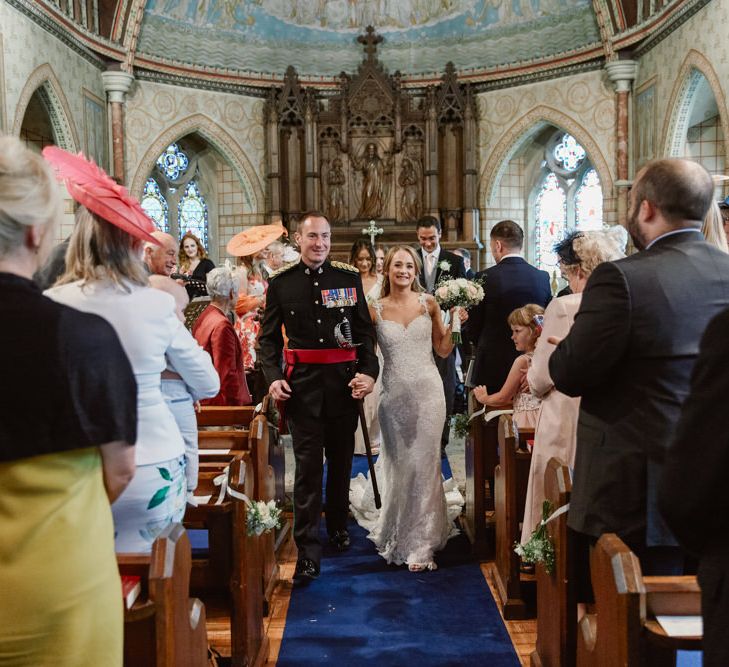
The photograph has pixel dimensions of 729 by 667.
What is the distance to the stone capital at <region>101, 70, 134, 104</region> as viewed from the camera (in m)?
11.9

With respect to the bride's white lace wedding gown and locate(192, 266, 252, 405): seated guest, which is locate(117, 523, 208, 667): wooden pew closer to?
locate(192, 266, 252, 405): seated guest

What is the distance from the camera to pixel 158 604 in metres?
A: 2.00

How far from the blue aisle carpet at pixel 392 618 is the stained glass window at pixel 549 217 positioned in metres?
10.5

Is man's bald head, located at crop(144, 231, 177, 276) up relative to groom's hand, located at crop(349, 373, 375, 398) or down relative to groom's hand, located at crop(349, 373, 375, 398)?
up

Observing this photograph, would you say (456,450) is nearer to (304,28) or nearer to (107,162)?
(107,162)

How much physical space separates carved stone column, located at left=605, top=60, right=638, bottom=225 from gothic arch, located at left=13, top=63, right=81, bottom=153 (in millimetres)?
7822

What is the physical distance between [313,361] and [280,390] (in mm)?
257

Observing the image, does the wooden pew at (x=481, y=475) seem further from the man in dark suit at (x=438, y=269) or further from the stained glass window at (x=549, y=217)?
the stained glass window at (x=549, y=217)

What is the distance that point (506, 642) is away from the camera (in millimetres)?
3664

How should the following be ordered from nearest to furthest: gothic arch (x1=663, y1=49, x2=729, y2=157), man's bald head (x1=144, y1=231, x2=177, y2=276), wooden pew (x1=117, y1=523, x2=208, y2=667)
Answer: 1. wooden pew (x1=117, y1=523, x2=208, y2=667)
2. man's bald head (x1=144, y1=231, x2=177, y2=276)
3. gothic arch (x1=663, y1=49, x2=729, y2=157)

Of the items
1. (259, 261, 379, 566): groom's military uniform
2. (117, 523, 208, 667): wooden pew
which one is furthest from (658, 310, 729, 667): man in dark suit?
(259, 261, 379, 566): groom's military uniform

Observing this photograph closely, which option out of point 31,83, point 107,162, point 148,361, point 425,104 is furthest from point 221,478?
point 425,104

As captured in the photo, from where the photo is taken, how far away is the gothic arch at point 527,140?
41.0ft

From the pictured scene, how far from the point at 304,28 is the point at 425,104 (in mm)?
2547
